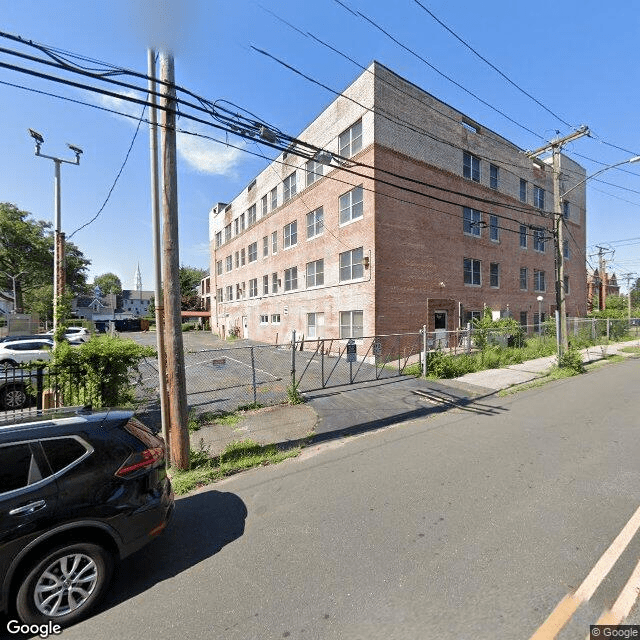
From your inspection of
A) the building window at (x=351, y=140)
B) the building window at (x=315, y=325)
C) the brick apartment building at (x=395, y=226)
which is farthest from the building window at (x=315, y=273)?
the building window at (x=351, y=140)

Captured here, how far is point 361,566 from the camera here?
3.26 m

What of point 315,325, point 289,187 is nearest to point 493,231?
point 315,325

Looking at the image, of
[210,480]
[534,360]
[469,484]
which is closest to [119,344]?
[210,480]

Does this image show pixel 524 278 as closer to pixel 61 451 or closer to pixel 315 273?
pixel 315 273

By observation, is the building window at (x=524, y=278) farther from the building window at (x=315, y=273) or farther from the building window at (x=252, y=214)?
the building window at (x=252, y=214)

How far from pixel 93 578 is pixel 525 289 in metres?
29.0

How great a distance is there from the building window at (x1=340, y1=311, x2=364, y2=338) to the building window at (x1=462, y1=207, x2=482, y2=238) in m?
9.03

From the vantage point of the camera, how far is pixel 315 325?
2134cm

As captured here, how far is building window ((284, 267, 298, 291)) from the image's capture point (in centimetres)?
2380

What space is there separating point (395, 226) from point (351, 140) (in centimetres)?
541

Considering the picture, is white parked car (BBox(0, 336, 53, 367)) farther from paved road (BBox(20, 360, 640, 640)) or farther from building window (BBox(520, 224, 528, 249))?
building window (BBox(520, 224, 528, 249))

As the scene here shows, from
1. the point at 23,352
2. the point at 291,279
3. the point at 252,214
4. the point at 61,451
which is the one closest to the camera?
the point at 61,451

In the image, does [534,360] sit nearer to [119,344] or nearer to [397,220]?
[397,220]

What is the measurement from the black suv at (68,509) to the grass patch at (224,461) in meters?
1.90
